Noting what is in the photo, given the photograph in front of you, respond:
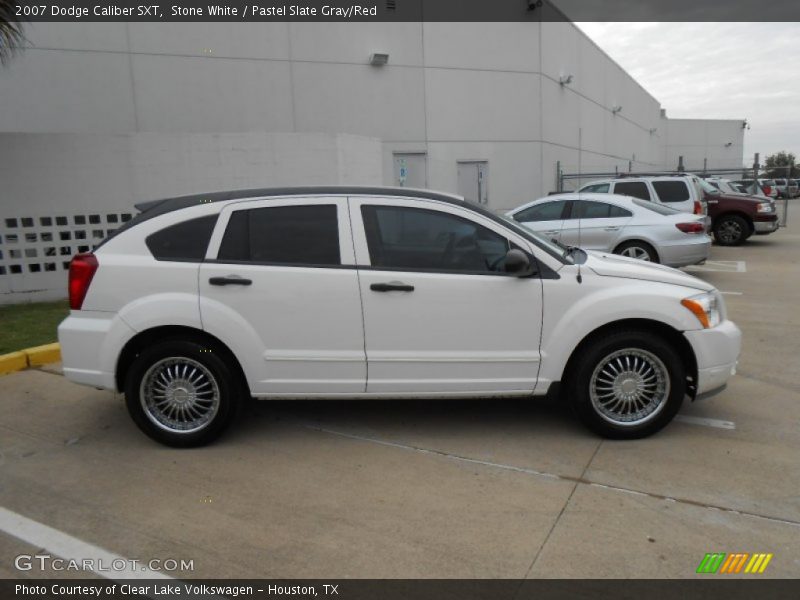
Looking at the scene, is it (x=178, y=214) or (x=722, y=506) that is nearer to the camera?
(x=722, y=506)

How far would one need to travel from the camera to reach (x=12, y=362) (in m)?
6.01

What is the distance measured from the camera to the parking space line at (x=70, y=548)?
2930 millimetres

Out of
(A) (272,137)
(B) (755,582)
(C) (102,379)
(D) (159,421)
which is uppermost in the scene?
(A) (272,137)

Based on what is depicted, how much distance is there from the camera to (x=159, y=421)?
423 centimetres

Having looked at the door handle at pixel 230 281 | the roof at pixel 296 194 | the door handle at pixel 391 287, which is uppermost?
the roof at pixel 296 194

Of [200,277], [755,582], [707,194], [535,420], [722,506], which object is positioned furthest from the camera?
[707,194]

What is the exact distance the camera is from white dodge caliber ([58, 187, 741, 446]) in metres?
4.07

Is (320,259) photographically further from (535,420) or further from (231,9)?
(231,9)

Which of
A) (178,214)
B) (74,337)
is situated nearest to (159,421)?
(74,337)

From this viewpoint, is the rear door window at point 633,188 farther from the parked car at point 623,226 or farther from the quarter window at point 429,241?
the quarter window at point 429,241

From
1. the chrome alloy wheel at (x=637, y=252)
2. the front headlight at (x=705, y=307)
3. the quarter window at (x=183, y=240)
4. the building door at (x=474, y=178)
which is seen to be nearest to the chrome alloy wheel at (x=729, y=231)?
the building door at (x=474, y=178)

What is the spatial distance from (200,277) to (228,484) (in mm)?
1348

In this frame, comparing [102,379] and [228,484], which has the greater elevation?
[102,379]

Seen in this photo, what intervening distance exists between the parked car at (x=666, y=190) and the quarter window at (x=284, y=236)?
10.1m
